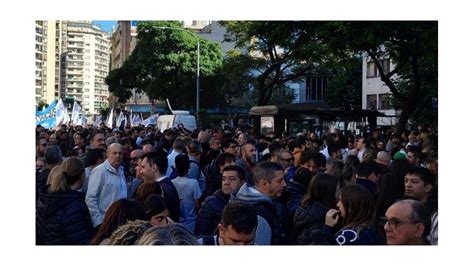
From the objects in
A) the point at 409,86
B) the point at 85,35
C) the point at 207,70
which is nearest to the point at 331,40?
the point at 409,86

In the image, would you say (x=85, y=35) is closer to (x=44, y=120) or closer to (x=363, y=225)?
(x=44, y=120)

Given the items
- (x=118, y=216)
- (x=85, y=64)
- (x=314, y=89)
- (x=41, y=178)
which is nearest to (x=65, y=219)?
(x=118, y=216)

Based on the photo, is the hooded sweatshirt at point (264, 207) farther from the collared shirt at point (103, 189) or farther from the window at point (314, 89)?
the window at point (314, 89)

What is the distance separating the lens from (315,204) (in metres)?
5.50

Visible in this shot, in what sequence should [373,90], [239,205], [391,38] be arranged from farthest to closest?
[373,90] < [391,38] < [239,205]

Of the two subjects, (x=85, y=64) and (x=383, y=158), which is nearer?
(x=383, y=158)

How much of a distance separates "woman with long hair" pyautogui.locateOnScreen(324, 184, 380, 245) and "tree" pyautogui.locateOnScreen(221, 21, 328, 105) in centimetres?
1036

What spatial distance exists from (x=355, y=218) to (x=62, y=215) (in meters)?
2.41

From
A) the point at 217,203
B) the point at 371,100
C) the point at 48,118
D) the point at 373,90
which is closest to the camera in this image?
the point at 217,203

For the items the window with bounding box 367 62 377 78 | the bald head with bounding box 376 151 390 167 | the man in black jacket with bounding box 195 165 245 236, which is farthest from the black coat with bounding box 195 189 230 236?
the window with bounding box 367 62 377 78

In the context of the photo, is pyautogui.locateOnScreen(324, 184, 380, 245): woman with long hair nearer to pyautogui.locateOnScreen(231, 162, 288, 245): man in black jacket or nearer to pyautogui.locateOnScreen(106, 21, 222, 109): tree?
pyautogui.locateOnScreen(231, 162, 288, 245): man in black jacket

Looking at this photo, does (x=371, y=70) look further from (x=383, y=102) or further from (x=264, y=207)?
(x=264, y=207)

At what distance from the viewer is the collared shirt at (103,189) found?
6.41 meters

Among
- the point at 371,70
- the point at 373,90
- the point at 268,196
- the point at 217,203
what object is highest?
the point at 371,70
